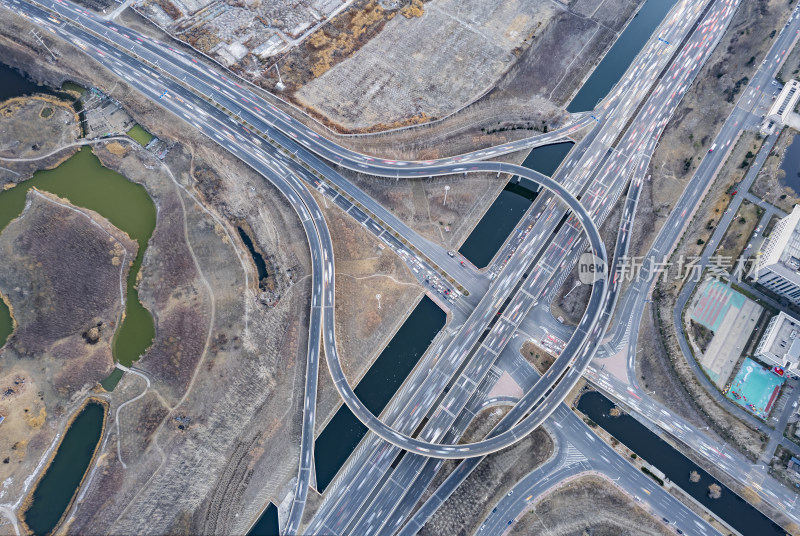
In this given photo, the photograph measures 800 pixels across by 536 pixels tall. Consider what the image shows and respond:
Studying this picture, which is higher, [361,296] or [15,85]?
[361,296]

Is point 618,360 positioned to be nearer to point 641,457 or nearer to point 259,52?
point 641,457

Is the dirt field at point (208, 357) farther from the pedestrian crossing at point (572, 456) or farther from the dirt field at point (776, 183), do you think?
the dirt field at point (776, 183)

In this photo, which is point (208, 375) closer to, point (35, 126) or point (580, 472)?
point (580, 472)

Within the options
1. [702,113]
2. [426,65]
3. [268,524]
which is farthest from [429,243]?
[702,113]

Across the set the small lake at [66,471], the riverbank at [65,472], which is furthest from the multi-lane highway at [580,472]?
the small lake at [66,471]

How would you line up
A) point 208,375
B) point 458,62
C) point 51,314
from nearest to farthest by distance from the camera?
1. point 208,375
2. point 51,314
3. point 458,62

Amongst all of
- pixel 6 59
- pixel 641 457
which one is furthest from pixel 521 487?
pixel 6 59
